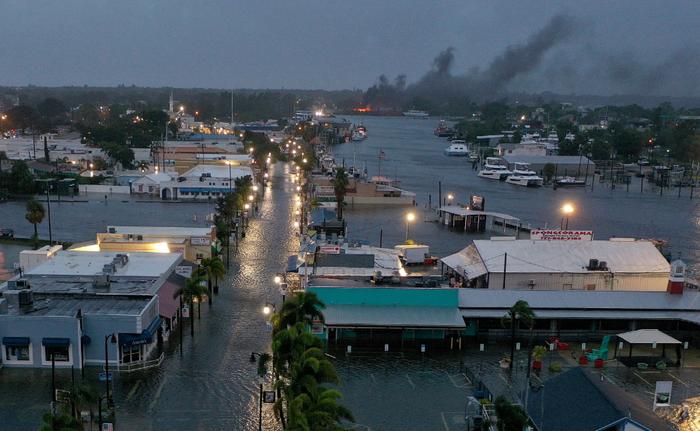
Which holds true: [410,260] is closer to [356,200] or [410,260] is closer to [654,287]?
[654,287]

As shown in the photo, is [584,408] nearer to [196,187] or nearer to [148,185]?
[196,187]

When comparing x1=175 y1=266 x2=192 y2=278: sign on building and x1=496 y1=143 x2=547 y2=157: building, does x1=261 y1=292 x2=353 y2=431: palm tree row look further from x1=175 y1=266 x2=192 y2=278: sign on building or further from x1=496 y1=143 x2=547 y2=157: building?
x1=496 y1=143 x2=547 y2=157: building

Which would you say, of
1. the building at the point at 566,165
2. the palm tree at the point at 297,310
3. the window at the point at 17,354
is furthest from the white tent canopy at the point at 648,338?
the building at the point at 566,165

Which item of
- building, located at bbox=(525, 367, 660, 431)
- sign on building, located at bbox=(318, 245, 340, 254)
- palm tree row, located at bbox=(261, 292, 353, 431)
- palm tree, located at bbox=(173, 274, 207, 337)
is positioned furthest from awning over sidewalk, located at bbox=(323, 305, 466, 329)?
building, located at bbox=(525, 367, 660, 431)

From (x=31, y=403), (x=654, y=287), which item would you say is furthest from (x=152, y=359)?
(x=654, y=287)

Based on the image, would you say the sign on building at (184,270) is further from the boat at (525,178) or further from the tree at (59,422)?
the boat at (525,178)

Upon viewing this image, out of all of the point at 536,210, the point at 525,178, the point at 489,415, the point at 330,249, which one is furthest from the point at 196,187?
the point at 489,415
